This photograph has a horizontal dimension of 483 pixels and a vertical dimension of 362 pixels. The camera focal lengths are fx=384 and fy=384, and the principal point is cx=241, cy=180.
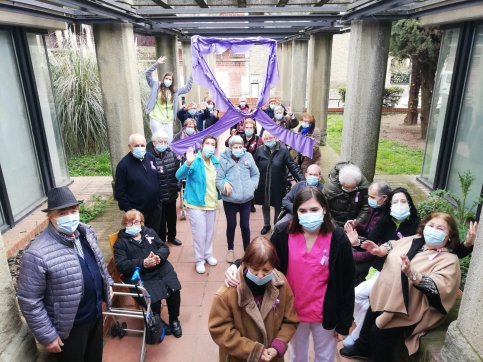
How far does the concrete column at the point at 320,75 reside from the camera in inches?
440

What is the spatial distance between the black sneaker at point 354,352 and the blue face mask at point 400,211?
4.23 feet

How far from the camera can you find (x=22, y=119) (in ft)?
21.1

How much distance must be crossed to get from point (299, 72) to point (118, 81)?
9.86 m

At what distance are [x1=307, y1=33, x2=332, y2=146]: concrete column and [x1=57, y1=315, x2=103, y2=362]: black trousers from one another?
937cm

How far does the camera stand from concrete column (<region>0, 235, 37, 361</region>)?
101 inches

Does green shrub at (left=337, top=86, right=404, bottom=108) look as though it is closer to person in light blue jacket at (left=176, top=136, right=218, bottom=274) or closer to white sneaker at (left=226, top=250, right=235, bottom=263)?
→ white sneaker at (left=226, top=250, right=235, bottom=263)

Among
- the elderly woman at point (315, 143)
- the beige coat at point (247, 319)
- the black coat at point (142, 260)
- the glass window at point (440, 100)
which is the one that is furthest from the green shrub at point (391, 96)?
the beige coat at point (247, 319)

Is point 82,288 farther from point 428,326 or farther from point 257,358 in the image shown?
point 428,326

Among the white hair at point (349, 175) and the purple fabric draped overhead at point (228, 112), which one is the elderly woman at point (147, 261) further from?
the purple fabric draped overhead at point (228, 112)

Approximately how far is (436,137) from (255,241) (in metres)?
6.19

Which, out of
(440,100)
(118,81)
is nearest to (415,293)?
(440,100)

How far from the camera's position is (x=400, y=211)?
361cm

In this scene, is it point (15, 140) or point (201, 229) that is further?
point (15, 140)

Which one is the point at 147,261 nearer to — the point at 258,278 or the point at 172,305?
the point at 172,305
